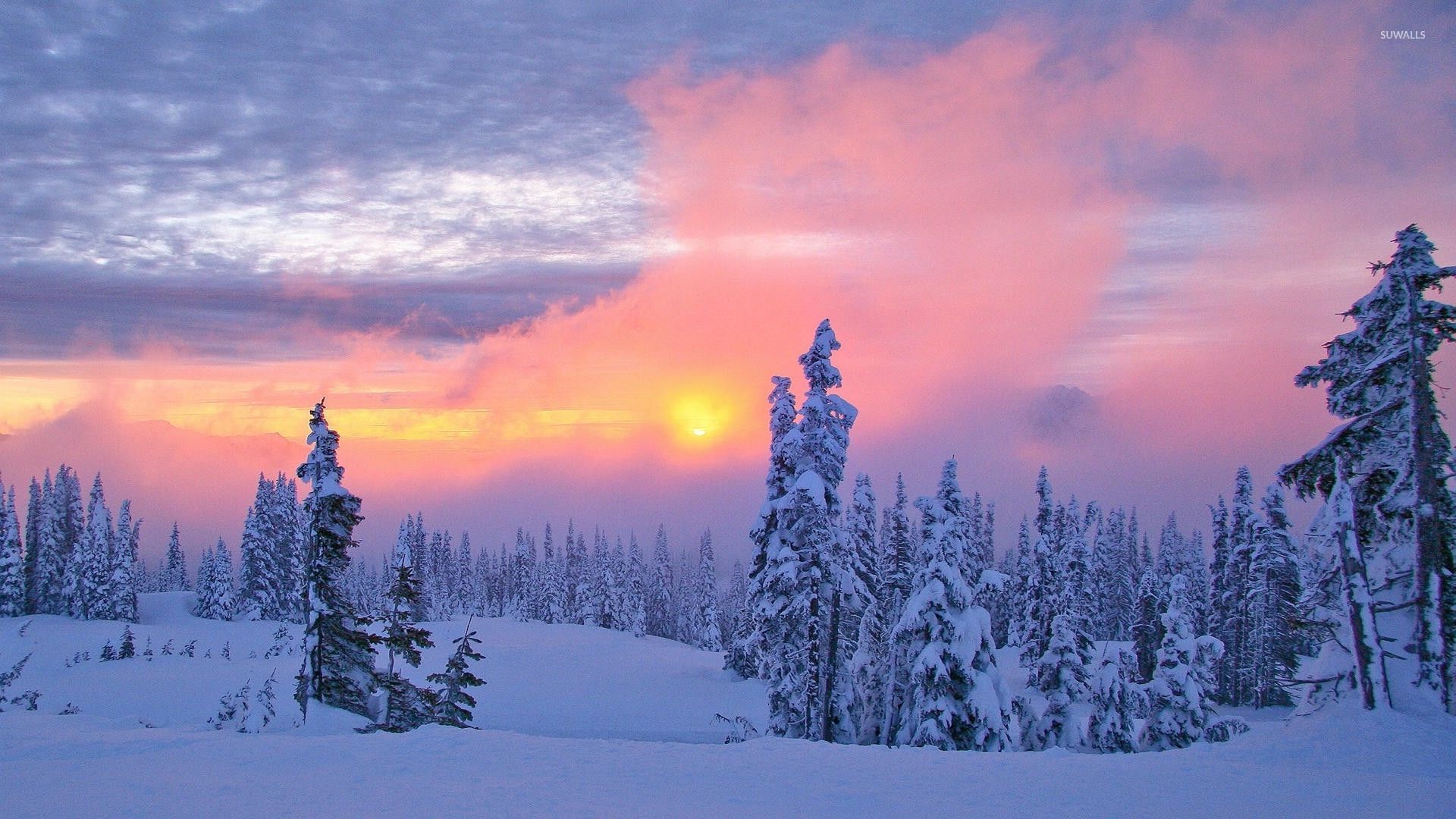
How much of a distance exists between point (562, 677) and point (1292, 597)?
56398mm

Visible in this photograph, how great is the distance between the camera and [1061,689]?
3256 centimetres

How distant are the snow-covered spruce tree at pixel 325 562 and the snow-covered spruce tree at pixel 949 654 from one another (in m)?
20.0

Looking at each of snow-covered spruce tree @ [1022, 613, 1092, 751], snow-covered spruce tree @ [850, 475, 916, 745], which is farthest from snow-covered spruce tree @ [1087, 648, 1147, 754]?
snow-covered spruce tree @ [850, 475, 916, 745]

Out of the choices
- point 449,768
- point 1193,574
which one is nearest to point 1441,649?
point 449,768

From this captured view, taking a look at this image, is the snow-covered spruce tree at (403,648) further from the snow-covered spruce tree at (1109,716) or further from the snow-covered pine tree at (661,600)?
the snow-covered pine tree at (661,600)

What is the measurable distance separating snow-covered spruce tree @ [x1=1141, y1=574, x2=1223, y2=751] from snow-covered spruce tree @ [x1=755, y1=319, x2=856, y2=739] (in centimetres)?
1554

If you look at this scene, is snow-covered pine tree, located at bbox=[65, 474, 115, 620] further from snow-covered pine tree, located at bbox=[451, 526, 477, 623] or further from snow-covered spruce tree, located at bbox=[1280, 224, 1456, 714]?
snow-covered spruce tree, located at bbox=[1280, 224, 1456, 714]

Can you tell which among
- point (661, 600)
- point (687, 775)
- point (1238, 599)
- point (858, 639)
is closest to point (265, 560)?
point (661, 600)

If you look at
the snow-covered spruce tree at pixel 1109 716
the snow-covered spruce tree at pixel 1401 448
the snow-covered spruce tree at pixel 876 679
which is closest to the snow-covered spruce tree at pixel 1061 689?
the snow-covered spruce tree at pixel 1109 716

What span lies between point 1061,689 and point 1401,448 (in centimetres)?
1792

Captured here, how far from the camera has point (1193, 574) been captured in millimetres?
81125

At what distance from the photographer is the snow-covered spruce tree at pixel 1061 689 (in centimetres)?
3134

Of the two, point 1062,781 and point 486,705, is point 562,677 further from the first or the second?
point 1062,781

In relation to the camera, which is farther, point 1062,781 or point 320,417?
point 320,417
